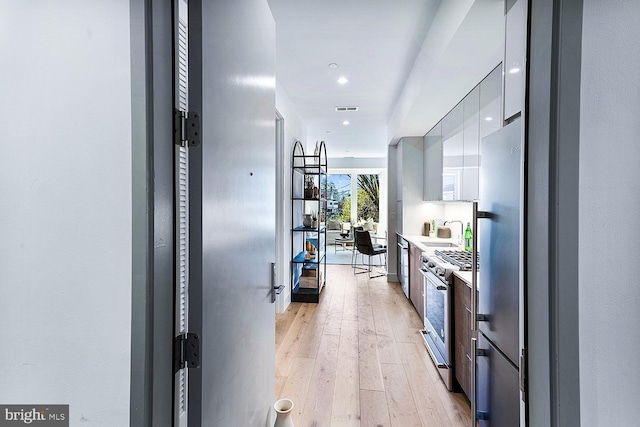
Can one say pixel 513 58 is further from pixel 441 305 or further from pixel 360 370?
pixel 360 370

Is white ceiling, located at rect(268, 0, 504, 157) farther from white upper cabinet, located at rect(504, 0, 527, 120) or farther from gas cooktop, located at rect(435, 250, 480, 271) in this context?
gas cooktop, located at rect(435, 250, 480, 271)

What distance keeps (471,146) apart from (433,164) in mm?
1370

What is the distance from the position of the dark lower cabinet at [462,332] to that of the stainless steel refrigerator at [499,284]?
1.24 feet

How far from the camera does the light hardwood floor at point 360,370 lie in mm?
1865

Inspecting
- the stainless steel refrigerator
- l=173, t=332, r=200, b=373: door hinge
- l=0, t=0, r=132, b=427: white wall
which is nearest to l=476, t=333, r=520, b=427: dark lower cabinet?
the stainless steel refrigerator

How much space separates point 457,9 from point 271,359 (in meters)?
2.21

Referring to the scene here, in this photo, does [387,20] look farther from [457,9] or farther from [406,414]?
[406,414]

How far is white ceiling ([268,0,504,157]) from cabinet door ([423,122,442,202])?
205mm

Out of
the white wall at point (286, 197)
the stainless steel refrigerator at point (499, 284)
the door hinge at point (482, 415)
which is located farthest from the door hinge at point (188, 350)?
the white wall at point (286, 197)

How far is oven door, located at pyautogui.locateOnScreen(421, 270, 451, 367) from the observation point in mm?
2170

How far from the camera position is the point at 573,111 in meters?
0.75

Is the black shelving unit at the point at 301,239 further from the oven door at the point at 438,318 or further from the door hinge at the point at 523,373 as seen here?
the door hinge at the point at 523,373

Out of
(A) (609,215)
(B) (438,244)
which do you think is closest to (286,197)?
(B) (438,244)

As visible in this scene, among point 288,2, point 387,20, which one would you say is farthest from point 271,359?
point 387,20
